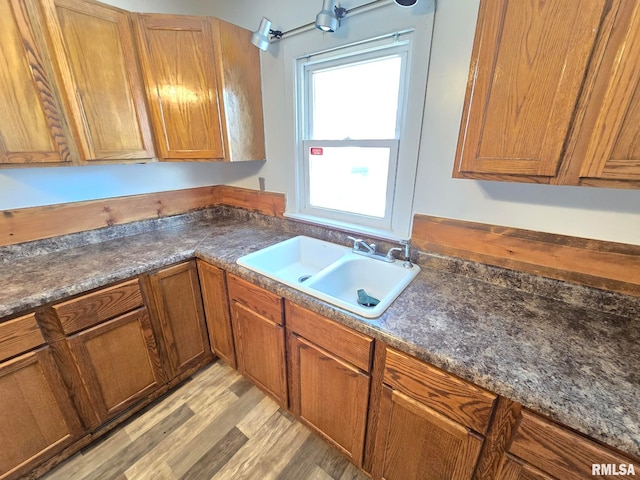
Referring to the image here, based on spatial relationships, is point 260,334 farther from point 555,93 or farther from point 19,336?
point 555,93

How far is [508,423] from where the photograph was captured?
0.74 meters

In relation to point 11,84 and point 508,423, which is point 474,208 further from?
point 11,84

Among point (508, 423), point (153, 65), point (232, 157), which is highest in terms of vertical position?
point (153, 65)

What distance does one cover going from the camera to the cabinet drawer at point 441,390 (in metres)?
0.78

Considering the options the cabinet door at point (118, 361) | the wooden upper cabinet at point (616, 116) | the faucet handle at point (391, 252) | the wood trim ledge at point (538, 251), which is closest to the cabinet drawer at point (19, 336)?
the cabinet door at point (118, 361)

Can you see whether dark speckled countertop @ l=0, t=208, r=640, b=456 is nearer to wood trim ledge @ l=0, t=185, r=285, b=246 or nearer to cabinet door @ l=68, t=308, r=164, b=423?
wood trim ledge @ l=0, t=185, r=285, b=246

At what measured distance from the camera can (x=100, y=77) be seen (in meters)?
1.33

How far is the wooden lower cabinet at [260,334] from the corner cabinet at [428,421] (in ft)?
1.82

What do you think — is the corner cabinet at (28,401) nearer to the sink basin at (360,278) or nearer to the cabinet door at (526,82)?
the sink basin at (360,278)

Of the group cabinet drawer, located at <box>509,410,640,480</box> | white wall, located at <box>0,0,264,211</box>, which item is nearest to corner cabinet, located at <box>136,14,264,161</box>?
white wall, located at <box>0,0,264,211</box>

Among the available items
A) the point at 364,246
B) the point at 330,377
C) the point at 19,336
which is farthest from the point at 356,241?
the point at 19,336

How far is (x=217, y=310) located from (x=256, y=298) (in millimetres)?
442

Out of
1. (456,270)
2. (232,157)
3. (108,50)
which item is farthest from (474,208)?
(108,50)

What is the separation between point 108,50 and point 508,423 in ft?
7.42
